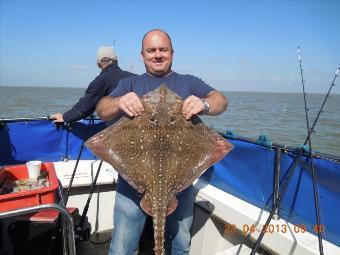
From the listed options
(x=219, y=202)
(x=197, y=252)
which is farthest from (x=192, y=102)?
(x=197, y=252)

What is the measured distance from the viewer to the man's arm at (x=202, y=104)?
2656 mm

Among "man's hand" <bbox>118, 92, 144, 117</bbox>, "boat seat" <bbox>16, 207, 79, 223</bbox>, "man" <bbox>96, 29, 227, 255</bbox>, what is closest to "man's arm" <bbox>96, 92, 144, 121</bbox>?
"man's hand" <bbox>118, 92, 144, 117</bbox>

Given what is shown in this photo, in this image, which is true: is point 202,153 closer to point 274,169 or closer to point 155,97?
point 155,97

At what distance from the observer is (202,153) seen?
279cm

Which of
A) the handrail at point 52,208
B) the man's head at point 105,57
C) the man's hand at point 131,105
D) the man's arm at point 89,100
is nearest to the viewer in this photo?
the handrail at point 52,208

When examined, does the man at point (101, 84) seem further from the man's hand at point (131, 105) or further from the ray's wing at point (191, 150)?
the ray's wing at point (191, 150)

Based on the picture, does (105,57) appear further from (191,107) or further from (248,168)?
(191,107)

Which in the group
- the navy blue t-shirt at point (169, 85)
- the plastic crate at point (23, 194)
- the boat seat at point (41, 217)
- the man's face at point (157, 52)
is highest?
the man's face at point (157, 52)

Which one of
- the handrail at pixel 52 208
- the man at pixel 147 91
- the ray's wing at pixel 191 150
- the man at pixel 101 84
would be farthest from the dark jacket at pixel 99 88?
the handrail at pixel 52 208

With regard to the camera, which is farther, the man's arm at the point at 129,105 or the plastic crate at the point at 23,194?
the plastic crate at the point at 23,194

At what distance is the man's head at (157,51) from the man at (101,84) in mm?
1914

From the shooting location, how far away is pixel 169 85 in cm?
322

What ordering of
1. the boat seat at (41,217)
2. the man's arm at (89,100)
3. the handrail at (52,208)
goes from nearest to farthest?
the handrail at (52,208) → the boat seat at (41,217) → the man's arm at (89,100)

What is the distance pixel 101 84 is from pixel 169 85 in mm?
2107
